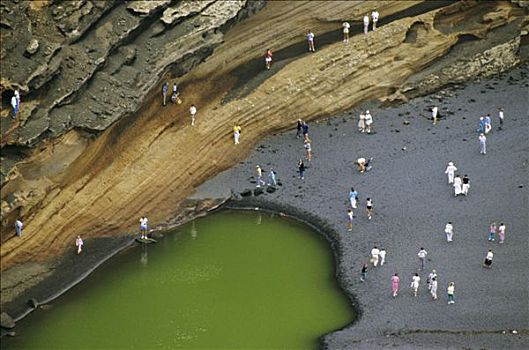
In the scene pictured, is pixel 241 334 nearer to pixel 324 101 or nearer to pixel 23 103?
pixel 23 103

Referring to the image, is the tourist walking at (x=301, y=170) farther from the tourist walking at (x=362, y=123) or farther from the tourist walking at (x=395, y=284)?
the tourist walking at (x=395, y=284)

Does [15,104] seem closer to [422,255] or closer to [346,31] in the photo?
[422,255]

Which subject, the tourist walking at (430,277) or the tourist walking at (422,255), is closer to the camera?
the tourist walking at (430,277)

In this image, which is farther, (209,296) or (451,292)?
(209,296)

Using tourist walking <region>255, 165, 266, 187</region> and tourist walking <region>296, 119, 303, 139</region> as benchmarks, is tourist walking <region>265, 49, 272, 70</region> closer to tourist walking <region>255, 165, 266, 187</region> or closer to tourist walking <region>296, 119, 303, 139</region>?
tourist walking <region>296, 119, 303, 139</region>

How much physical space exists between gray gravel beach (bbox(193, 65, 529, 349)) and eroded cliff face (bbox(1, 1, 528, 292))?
104 centimetres

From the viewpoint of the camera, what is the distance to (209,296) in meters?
45.5

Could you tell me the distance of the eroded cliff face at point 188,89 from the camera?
46438 millimetres

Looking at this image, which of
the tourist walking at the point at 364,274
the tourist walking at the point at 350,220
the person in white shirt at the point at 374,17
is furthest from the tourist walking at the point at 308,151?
the tourist walking at the point at 364,274

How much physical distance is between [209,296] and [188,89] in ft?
34.1

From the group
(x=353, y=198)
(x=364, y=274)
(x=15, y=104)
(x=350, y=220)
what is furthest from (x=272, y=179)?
(x=15, y=104)

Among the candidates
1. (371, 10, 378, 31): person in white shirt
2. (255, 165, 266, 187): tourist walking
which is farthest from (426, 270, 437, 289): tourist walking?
(371, 10, 378, 31): person in white shirt

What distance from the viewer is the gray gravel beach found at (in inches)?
1683

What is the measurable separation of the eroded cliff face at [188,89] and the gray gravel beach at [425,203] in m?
1.04
